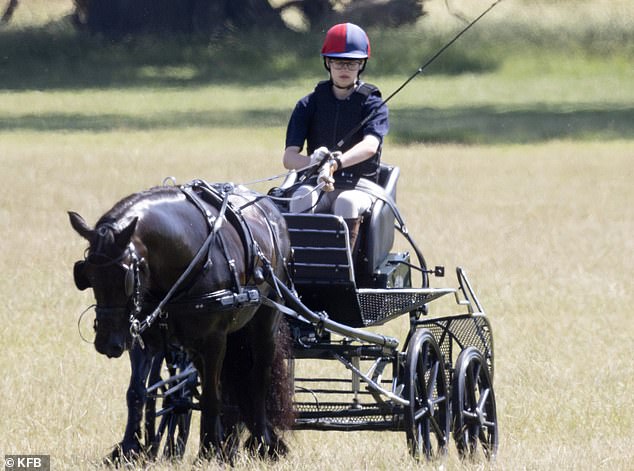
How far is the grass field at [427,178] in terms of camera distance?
848cm

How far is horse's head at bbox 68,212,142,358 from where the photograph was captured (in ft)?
18.7

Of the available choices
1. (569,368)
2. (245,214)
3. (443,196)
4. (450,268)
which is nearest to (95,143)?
(443,196)

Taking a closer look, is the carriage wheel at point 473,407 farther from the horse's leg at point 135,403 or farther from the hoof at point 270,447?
the horse's leg at point 135,403

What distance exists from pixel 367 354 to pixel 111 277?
6.95ft

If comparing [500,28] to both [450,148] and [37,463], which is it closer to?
[450,148]

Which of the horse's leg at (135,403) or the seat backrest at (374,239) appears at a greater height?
the seat backrest at (374,239)

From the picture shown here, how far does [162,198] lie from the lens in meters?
6.23

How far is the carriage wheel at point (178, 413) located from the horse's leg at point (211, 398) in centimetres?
36

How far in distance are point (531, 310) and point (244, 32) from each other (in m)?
31.8

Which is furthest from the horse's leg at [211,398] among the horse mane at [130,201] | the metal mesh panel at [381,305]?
the metal mesh panel at [381,305]

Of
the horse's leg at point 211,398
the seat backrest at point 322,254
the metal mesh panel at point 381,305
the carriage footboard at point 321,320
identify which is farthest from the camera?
the metal mesh panel at point 381,305

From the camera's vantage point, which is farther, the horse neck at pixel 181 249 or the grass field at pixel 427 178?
the grass field at pixel 427 178

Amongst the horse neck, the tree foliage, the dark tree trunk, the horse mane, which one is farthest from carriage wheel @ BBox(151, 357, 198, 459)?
the dark tree trunk

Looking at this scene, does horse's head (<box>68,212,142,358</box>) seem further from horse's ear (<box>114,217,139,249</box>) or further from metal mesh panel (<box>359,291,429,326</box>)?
metal mesh panel (<box>359,291,429,326</box>)
